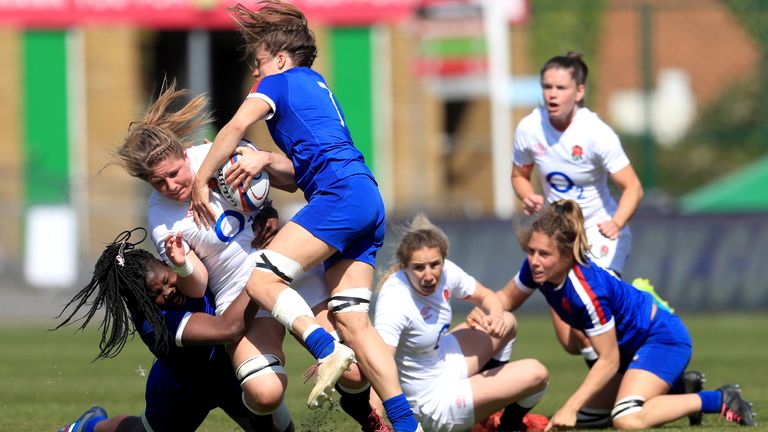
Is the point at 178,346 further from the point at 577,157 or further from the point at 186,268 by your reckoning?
the point at 577,157

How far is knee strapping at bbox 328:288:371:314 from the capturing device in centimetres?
638

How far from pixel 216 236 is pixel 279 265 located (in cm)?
46

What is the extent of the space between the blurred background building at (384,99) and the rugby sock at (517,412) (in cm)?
932

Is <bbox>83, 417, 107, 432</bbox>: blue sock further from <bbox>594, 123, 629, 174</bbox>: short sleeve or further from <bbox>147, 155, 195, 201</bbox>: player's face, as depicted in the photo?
<bbox>594, 123, 629, 174</bbox>: short sleeve

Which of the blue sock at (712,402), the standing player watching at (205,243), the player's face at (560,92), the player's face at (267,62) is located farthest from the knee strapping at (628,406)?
the player's face at (267,62)

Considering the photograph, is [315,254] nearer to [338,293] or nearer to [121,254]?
[338,293]

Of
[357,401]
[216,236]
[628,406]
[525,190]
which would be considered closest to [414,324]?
[357,401]

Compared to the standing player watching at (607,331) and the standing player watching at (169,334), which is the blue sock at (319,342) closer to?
the standing player watching at (169,334)

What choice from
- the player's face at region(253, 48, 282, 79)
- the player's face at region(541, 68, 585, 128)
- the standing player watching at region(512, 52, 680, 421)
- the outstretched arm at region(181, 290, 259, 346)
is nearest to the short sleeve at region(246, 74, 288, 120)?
the player's face at region(253, 48, 282, 79)

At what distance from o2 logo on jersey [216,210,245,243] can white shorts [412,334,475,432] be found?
1.29 metres

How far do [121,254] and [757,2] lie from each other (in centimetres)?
1779

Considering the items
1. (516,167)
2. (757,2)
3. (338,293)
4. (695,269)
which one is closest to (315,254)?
(338,293)

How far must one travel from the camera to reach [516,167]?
27.6ft

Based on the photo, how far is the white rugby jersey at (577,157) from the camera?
811 centimetres
